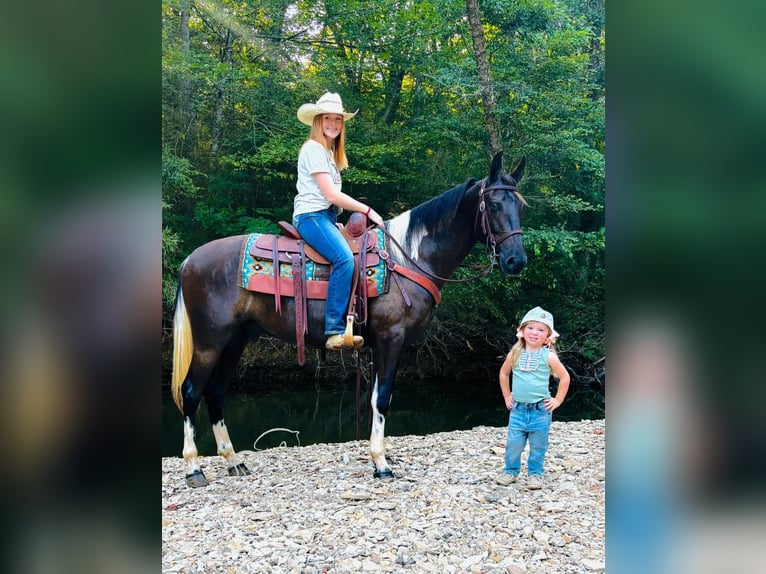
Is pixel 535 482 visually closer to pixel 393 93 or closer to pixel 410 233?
pixel 410 233

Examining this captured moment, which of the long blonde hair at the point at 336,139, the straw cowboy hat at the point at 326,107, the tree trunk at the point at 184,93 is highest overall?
the tree trunk at the point at 184,93

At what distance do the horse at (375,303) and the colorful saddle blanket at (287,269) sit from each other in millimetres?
71

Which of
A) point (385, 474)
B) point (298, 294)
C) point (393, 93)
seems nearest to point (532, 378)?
point (385, 474)

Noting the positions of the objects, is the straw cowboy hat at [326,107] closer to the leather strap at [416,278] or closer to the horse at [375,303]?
the horse at [375,303]

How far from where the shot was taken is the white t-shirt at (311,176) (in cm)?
336

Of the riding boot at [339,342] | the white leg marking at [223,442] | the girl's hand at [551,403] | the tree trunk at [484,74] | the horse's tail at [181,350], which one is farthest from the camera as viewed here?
the tree trunk at [484,74]

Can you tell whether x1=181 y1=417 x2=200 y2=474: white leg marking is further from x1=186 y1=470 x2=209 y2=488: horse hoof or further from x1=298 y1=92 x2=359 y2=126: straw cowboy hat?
x1=298 y1=92 x2=359 y2=126: straw cowboy hat

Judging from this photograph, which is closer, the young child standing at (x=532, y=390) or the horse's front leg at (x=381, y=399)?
the young child standing at (x=532, y=390)

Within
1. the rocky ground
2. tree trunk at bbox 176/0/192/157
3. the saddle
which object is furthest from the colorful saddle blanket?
tree trunk at bbox 176/0/192/157

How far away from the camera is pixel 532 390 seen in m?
3.16

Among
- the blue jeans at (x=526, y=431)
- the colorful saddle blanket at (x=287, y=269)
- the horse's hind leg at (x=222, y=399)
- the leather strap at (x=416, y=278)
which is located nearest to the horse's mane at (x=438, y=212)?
the leather strap at (x=416, y=278)

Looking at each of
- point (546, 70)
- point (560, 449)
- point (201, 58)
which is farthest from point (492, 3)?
point (560, 449)

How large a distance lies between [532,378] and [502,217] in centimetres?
109

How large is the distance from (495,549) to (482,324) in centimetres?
678
